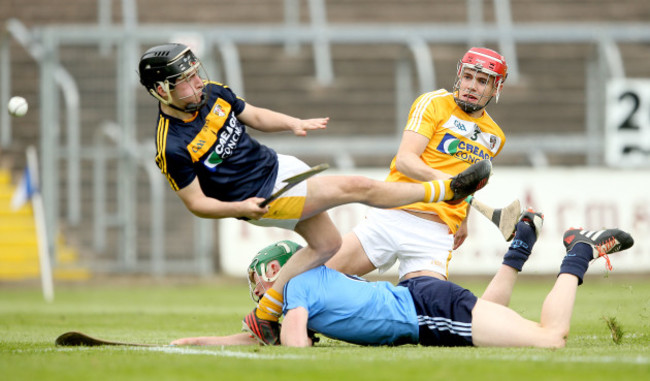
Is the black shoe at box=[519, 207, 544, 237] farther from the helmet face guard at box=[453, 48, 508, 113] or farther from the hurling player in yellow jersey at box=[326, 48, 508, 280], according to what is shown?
the helmet face guard at box=[453, 48, 508, 113]

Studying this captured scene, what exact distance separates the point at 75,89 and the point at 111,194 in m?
1.84

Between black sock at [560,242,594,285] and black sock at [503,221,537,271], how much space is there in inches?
20.3

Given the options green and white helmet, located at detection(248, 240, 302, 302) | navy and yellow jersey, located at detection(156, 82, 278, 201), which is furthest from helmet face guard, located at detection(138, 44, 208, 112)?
green and white helmet, located at detection(248, 240, 302, 302)

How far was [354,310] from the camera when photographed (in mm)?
6527

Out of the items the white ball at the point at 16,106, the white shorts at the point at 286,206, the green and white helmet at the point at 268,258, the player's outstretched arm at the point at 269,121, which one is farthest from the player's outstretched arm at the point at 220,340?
the white ball at the point at 16,106

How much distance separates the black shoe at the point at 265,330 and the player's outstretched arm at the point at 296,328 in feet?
1.00

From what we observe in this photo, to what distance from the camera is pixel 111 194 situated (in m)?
15.8

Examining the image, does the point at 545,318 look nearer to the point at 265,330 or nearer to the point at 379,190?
the point at 379,190

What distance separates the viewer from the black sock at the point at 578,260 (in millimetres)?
6625

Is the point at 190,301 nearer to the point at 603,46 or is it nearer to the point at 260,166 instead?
the point at 260,166

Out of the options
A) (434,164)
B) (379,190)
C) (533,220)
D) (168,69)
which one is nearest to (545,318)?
(533,220)

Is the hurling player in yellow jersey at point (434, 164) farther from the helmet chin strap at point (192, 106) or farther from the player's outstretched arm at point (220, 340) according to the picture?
the helmet chin strap at point (192, 106)

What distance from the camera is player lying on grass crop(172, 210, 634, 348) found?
639 cm

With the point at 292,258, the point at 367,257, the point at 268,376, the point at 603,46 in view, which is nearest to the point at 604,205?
the point at 603,46
